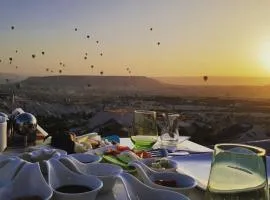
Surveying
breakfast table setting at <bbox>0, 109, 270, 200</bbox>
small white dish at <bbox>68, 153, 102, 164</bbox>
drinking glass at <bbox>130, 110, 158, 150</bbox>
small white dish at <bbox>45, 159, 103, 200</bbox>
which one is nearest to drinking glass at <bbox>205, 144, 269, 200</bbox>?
breakfast table setting at <bbox>0, 109, 270, 200</bbox>

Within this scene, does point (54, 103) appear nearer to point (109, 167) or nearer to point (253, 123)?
point (253, 123)

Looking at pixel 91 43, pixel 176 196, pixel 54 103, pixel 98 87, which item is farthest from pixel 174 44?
pixel 176 196

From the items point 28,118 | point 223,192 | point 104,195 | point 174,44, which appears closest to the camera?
point 223,192

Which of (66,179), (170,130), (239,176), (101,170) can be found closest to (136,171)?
(101,170)

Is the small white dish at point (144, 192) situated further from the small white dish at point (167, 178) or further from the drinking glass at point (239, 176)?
the drinking glass at point (239, 176)

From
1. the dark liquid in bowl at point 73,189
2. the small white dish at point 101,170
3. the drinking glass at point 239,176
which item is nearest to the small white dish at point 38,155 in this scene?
the small white dish at point 101,170

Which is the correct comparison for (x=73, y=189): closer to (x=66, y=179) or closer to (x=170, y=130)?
(x=66, y=179)
